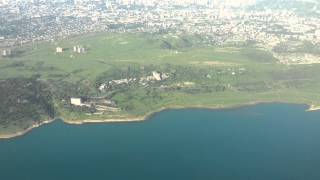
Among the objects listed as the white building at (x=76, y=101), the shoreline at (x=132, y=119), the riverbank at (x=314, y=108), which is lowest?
the shoreline at (x=132, y=119)

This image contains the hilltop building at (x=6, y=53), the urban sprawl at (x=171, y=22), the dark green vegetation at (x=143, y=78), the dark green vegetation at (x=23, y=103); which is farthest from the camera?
the urban sprawl at (x=171, y=22)

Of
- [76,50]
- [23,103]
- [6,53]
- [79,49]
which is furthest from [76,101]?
[6,53]

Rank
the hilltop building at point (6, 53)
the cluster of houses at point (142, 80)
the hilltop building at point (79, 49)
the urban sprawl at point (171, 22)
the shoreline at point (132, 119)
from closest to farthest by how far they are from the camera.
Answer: the shoreline at point (132, 119)
the cluster of houses at point (142, 80)
the hilltop building at point (6, 53)
the hilltop building at point (79, 49)
the urban sprawl at point (171, 22)

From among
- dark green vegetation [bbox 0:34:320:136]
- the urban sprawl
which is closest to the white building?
dark green vegetation [bbox 0:34:320:136]

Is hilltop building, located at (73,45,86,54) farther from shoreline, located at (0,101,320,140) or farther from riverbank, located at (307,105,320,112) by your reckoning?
riverbank, located at (307,105,320,112)

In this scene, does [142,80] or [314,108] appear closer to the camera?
[314,108]

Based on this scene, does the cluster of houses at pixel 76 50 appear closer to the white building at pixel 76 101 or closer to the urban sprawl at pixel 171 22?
the urban sprawl at pixel 171 22

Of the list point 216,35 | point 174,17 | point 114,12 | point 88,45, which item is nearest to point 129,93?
point 88,45

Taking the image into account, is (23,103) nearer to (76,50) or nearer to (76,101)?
(76,101)

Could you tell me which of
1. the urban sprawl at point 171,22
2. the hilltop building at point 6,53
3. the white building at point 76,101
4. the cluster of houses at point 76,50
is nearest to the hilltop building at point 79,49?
the cluster of houses at point 76,50
